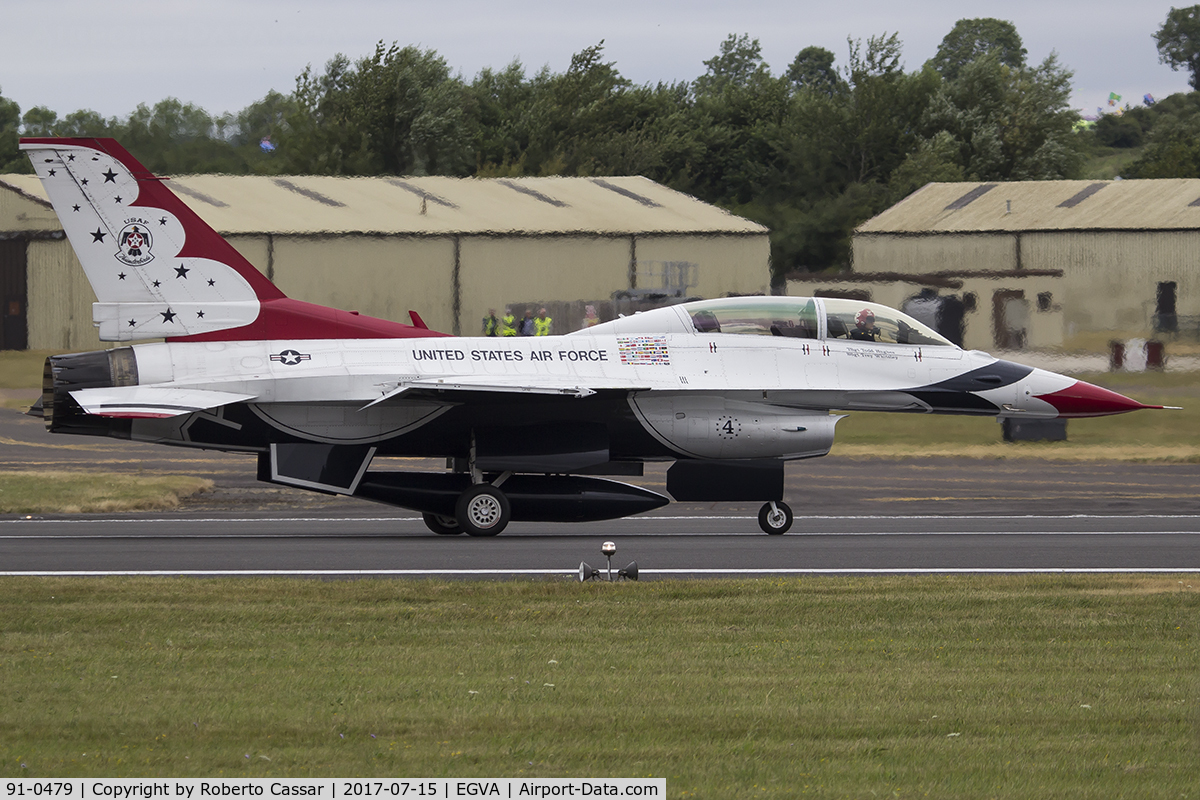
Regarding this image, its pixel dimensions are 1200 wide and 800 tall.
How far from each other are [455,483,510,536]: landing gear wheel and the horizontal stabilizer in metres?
2.94

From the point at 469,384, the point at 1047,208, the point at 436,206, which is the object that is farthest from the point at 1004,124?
the point at 469,384

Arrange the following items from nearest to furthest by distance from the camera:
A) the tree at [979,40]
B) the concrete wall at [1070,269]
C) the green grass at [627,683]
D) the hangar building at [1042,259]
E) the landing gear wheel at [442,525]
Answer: the green grass at [627,683]
the landing gear wheel at [442,525]
the hangar building at [1042,259]
the concrete wall at [1070,269]
the tree at [979,40]

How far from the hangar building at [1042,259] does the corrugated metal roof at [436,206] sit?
21.1 ft

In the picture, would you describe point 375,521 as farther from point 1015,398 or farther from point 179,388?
point 1015,398

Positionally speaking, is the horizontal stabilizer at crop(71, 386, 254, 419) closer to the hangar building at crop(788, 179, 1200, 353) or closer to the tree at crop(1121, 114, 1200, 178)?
the hangar building at crop(788, 179, 1200, 353)

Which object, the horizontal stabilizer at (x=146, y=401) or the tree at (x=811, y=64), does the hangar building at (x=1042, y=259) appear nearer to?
the horizontal stabilizer at (x=146, y=401)

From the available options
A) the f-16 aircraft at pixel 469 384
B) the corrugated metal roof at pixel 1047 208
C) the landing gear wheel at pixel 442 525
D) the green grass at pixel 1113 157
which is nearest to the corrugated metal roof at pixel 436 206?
the corrugated metal roof at pixel 1047 208

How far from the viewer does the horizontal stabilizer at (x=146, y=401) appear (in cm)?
1667

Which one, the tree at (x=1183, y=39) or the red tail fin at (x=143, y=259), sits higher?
the tree at (x=1183, y=39)

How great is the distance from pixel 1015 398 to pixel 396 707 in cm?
1240

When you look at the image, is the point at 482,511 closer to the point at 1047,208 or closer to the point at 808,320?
the point at 808,320

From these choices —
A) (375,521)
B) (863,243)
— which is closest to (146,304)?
(375,521)

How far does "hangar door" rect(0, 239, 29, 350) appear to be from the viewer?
48.2 meters

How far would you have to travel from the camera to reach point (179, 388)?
1727 cm
